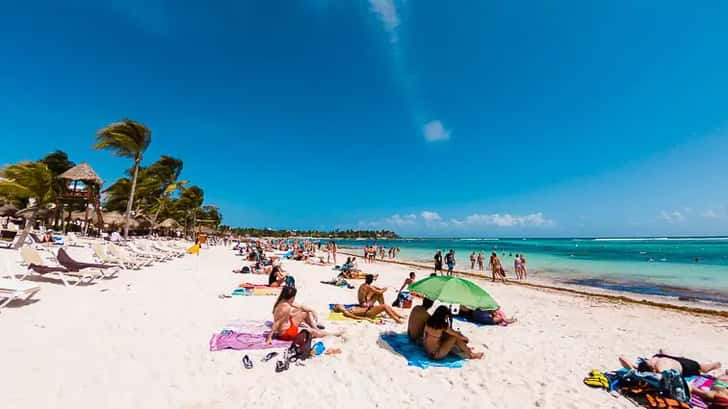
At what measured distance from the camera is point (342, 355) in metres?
4.33

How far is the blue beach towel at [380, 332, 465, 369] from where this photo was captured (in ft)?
13.8

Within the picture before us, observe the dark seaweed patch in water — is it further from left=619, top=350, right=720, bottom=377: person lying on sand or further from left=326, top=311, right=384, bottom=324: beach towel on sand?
left=326, top=311, right=384, bottom=324: beach towel on sand

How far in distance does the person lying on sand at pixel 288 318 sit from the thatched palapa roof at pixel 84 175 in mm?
20794

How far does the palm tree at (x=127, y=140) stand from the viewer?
61.6 ft

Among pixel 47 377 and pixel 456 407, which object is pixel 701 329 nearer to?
pixel 456 407

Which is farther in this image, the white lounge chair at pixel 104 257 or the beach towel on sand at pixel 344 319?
the white lounge chair at pixel 104 257

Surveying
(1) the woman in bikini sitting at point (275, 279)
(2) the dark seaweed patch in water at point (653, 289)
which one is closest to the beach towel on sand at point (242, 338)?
(1) the woman in bikini sitting at point (275, 279)

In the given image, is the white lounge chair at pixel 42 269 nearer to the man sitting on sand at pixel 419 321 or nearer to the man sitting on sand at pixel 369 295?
the man sitting on sand at pixel 369 295

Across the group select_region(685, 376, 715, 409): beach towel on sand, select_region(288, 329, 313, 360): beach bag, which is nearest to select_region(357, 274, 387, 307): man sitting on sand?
select_region(288, 329, 313, 360): beach bag

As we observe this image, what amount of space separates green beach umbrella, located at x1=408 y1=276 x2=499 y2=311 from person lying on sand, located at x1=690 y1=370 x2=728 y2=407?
2095mm

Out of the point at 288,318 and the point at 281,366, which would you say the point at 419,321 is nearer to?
the point at 288,318

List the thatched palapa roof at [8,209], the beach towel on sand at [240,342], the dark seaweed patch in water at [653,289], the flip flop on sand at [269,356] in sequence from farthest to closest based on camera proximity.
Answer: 1. the thatched palapa roof at [8,209]
2. the dark seaweed patch in water at [653,289]
3. the beach towel on sand at [240,342]
4. the flip flop on sand at [269,356]

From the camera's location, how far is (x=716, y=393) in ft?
10.7

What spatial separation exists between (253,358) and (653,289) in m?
17.7
